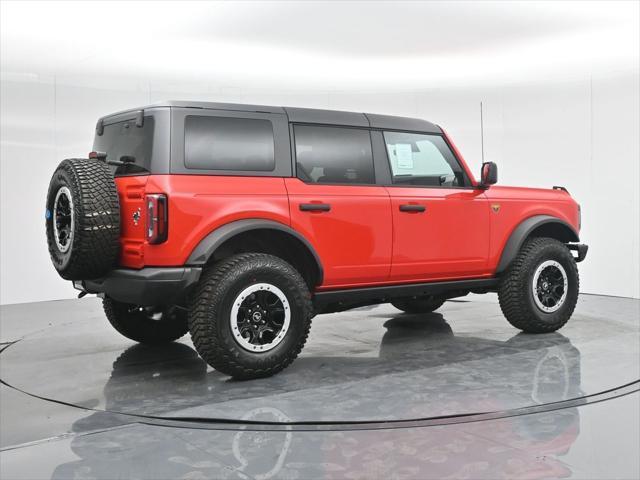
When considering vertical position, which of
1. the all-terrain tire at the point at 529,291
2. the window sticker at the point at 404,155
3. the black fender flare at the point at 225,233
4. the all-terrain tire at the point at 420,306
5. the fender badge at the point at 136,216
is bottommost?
the all-terrain tire at the point at 420,306

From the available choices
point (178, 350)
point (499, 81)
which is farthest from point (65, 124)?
point (499, 81)

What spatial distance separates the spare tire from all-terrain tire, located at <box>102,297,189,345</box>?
1058 millimetres

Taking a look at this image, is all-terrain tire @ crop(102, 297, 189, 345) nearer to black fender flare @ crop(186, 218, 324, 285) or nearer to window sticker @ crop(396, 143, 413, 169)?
black fender flare @ crop(186, 218, 324, 285)

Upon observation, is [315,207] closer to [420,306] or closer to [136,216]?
[136,216]

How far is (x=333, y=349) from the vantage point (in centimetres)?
562

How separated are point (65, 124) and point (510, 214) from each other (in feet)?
20.9

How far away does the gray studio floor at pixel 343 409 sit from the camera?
121 inches

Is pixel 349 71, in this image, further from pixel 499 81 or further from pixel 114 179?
pixel 114 179

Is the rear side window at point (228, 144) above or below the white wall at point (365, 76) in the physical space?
Result: below

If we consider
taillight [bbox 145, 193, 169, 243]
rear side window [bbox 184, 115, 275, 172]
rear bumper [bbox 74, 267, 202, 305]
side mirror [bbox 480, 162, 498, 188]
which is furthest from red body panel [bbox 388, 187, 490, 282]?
taillight [bbox 145, 193, 169, 243]

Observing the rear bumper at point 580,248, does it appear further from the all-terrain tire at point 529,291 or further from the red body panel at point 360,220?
the all-terrain tire at point 529,291

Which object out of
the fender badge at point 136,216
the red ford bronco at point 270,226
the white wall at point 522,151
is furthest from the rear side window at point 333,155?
the white wall at point 522,151

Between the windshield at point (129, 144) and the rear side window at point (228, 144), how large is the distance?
0.26 m

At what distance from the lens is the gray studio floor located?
307 centimetres
